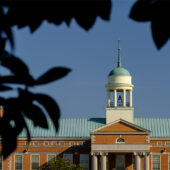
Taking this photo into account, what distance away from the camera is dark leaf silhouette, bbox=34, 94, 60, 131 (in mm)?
2549

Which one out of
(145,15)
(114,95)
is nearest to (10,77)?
(145,15)

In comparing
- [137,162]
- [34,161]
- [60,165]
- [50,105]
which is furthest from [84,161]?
[50,105]

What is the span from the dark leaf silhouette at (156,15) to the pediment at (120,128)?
199ft

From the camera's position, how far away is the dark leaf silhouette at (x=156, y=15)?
247cm

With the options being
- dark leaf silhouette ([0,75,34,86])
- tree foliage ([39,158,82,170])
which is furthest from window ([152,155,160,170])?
dark leaf silhouette ([0,75,34,86])

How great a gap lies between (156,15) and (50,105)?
604 millimetres

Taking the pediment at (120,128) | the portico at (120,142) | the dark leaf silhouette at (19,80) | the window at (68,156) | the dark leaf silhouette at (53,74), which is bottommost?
the dark leaf silhouette at (19,80)

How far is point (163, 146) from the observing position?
6731 centimetres

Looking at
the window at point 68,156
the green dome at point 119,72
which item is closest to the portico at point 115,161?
the window at point 68,156

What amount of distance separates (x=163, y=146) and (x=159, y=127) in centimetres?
260

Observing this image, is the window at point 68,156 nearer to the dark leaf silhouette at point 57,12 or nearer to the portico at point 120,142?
the portico at point 120,142

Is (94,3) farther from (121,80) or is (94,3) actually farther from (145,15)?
(121,80)

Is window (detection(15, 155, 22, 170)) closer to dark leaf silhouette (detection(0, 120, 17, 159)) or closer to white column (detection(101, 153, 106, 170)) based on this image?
white column (detection(101, 153, 106, 170))

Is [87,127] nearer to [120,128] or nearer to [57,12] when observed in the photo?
[120,128]
